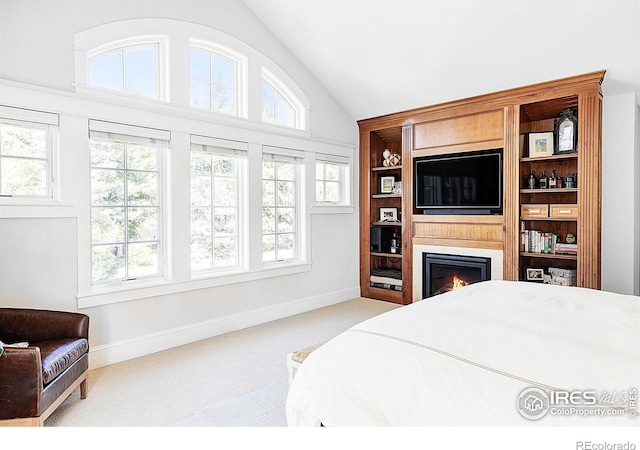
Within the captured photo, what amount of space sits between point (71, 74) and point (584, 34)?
4.26 metres

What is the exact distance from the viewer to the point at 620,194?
154 inches

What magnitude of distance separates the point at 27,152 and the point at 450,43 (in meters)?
3.84

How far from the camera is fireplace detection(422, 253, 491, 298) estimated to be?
4.52 m

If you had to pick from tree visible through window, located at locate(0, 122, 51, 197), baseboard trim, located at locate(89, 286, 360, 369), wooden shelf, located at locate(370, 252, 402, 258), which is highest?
tree visible through window, located at locate(0, 122, 51, 197)

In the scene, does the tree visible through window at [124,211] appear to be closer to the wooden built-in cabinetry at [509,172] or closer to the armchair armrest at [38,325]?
the armchair armrest at [38,325]

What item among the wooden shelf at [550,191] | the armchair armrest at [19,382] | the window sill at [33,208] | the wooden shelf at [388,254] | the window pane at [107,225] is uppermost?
the wooden shelf at [550,191]

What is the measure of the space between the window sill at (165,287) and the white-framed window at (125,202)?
12 centimetres

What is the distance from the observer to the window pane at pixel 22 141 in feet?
9.35

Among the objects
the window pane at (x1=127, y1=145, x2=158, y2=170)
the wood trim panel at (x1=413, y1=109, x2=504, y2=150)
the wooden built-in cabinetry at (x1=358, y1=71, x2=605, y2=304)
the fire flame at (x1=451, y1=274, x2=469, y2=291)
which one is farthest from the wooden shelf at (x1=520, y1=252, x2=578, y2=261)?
the window pane at (x1=127, y1=145, x2=158, y2=170)

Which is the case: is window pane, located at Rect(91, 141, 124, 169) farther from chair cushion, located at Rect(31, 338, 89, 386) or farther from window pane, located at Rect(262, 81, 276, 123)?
window pane, located at Rect(262, 81, 276, 123)

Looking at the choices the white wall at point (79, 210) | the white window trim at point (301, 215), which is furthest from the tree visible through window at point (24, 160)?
the white window trim at point (301, 215)

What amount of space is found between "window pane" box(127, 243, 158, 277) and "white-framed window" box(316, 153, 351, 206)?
2.21 metres

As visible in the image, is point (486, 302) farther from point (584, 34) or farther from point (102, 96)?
point (102, 96)

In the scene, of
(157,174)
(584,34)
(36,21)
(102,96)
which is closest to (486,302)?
(584,34)
